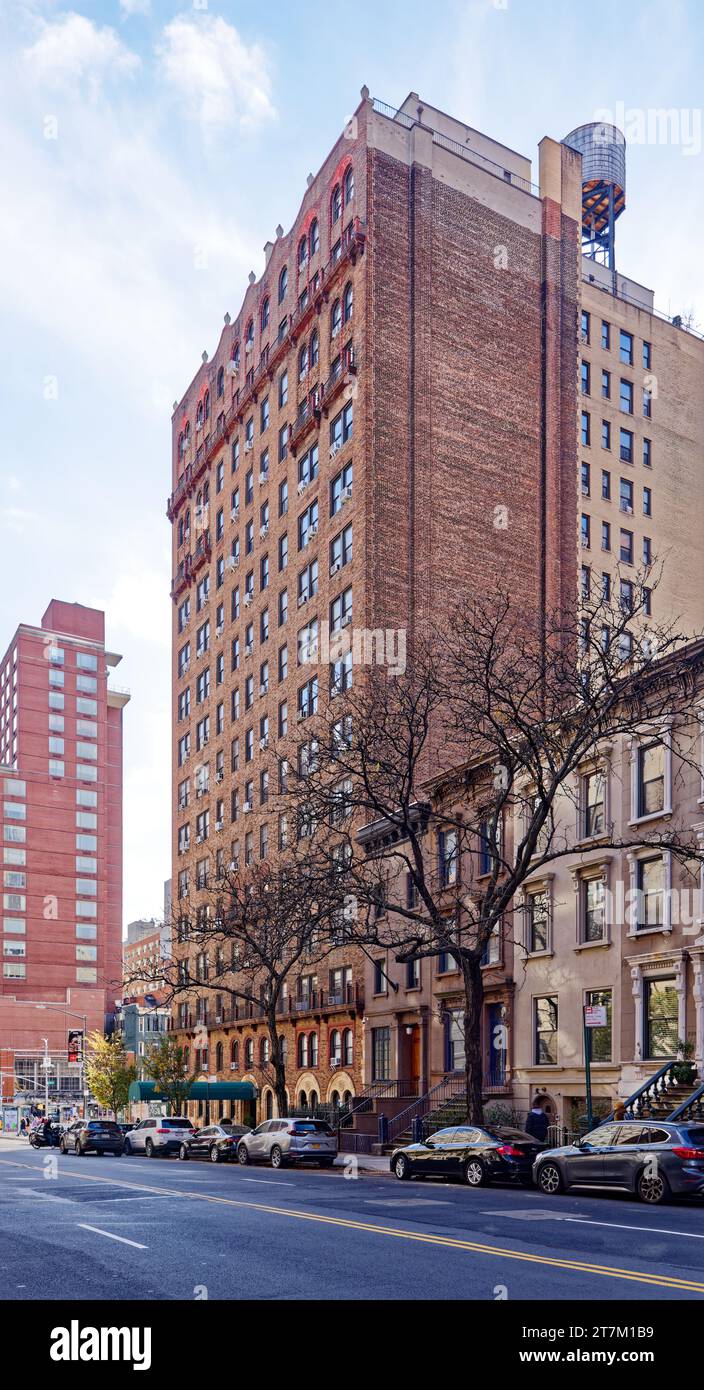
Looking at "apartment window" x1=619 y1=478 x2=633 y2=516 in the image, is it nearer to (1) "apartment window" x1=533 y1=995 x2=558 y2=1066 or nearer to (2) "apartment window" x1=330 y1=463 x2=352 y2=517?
(2) "apartment window" x1=330 y1=463 x2=352 y2=517

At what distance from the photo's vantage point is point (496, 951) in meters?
38.2

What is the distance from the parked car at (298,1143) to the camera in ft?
112

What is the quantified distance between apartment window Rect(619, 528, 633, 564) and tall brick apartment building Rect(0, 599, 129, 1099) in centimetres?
8143

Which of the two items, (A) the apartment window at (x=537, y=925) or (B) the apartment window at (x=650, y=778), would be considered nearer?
(B) the apartment window at (x=650, y=778)

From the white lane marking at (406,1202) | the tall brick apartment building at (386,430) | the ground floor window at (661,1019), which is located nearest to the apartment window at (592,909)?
the ground floor window at (661,1019)

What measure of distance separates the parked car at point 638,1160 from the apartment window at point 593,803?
41.0 feet

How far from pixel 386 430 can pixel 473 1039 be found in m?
31.1

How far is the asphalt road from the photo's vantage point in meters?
11.3

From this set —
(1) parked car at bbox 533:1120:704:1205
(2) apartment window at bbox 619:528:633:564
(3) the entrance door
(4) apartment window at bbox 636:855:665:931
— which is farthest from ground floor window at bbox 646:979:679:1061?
(2) apartment window at bbox 619:528:633:564

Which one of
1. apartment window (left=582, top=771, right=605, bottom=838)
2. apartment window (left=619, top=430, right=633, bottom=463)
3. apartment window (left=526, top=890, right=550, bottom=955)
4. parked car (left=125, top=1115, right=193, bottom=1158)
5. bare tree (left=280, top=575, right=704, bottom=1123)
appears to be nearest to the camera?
bare tree (left=280, top=575, right=704, bottom=1123)

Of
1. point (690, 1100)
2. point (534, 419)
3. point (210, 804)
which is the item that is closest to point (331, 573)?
point (534, 419)

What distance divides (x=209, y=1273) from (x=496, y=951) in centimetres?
2647

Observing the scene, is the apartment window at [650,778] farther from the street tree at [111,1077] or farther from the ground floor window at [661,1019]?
the street tree at [111,1077]

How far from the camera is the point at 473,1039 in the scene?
2875 cm
